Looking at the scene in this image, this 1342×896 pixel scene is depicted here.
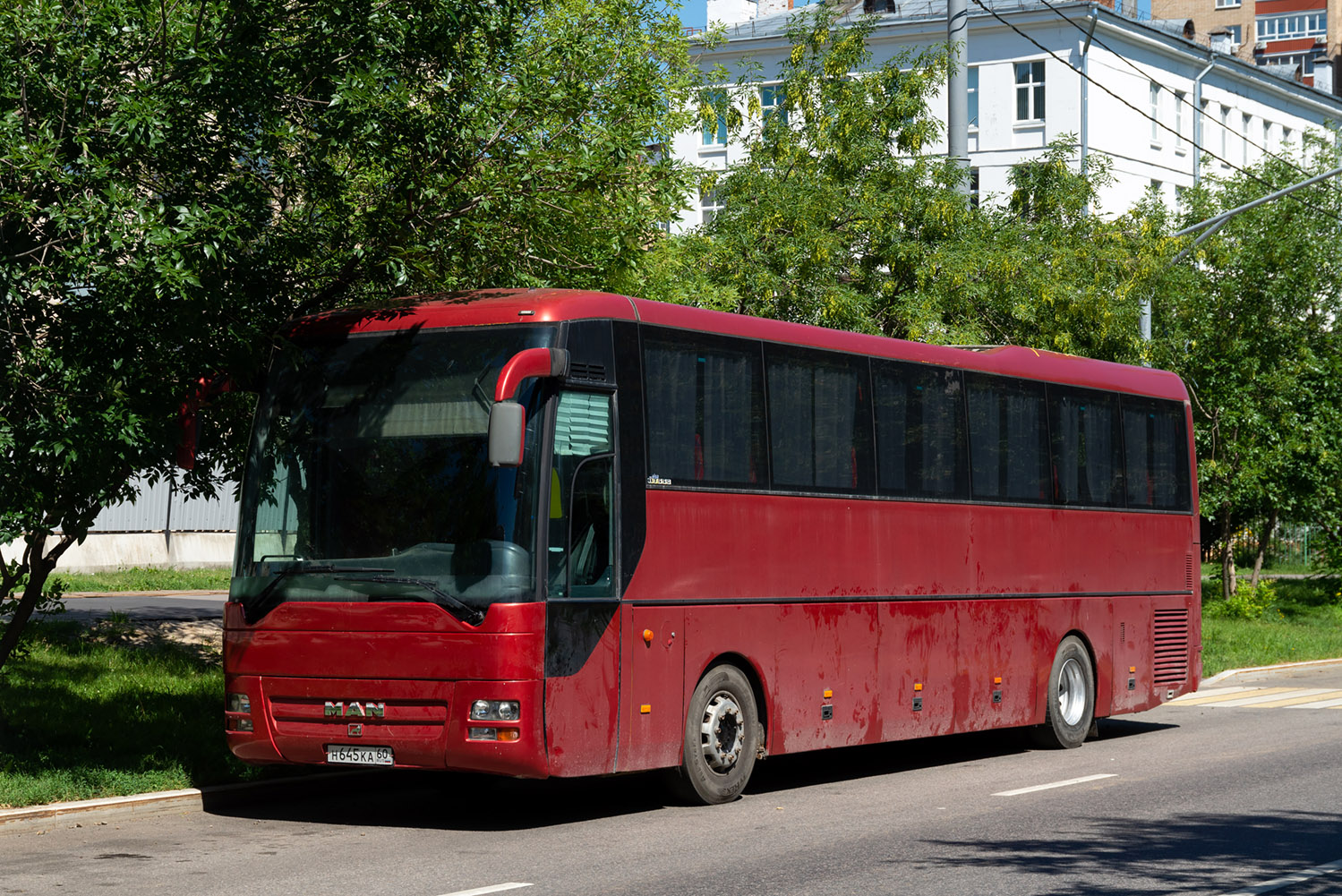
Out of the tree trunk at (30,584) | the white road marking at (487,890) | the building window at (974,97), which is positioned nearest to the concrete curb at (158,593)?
the tree trunk at (30,584)

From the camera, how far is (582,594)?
11344 millimetres

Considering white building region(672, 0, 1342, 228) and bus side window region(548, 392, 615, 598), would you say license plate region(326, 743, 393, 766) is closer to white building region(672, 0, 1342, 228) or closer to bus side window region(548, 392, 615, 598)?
bus side window region(548, 392, 615, 598)

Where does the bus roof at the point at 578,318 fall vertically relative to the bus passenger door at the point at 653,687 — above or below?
above

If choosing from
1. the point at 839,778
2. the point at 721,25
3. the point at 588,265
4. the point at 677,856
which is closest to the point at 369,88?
→ the point at 588,265

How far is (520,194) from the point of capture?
1352 cm

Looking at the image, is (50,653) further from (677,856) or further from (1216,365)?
(1216,365)

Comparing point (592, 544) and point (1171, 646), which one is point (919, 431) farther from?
point (1171, 646)

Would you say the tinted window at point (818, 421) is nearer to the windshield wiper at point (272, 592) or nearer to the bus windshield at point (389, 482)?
the bus windshield at point (389, 482)

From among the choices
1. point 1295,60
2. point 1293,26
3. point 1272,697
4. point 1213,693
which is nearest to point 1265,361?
point 1213,693

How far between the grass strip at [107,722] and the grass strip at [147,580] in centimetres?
1150

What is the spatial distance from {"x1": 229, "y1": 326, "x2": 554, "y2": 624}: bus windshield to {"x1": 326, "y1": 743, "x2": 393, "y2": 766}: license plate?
951mm

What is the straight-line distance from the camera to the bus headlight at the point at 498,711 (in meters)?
10.9

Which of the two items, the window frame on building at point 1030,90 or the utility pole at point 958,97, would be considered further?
the window frame on building at point 1030,90

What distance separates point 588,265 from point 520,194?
1.50 meters
